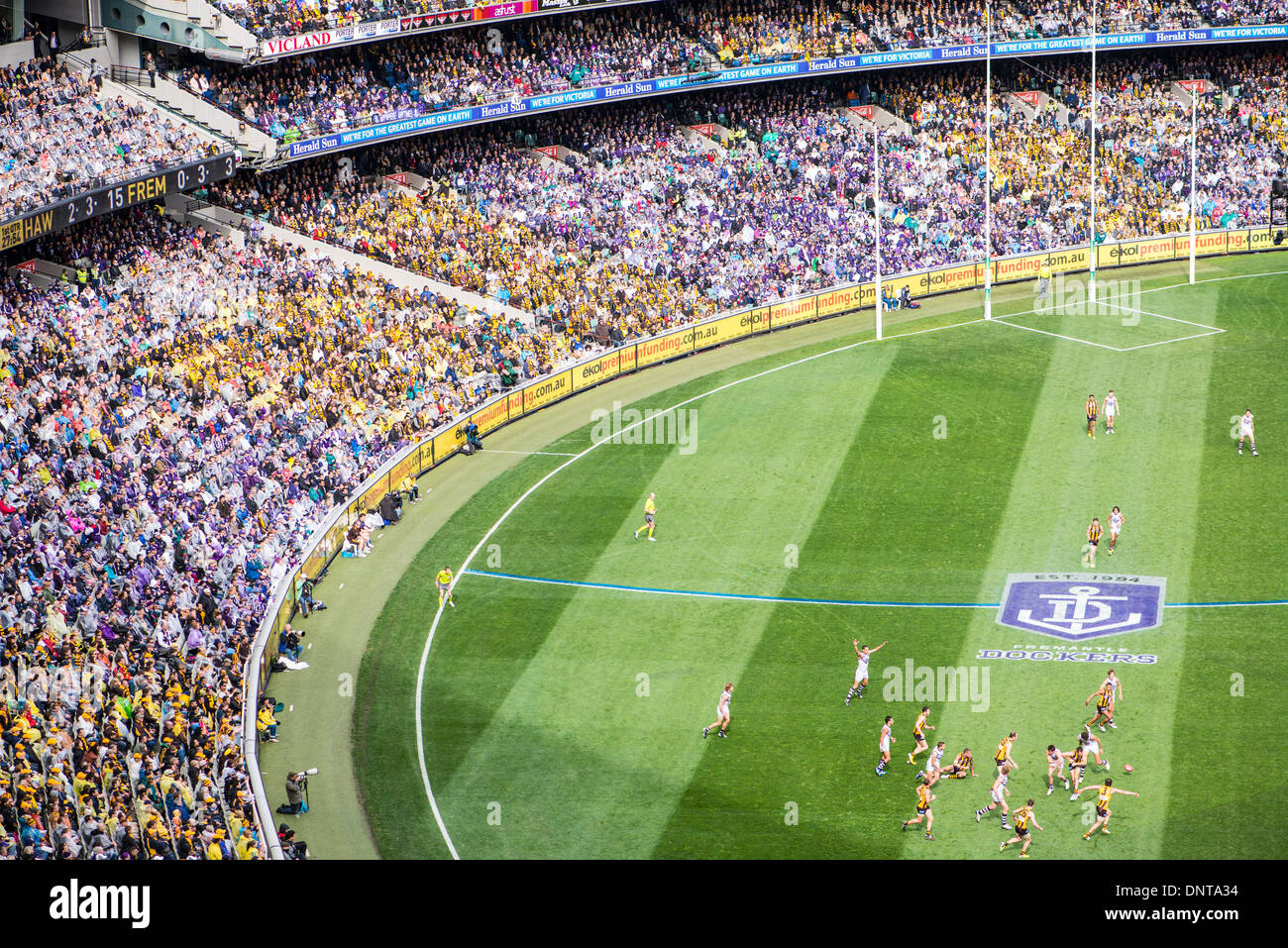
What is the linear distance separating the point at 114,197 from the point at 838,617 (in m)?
25.3

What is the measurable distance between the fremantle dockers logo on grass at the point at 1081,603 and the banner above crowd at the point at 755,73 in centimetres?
3161

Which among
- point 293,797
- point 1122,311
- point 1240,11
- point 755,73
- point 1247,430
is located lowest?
point 293,797

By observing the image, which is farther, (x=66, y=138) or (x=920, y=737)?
(x=66, y=138)

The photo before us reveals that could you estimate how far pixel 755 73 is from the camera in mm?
70250

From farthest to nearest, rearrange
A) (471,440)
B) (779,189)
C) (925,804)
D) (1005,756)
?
1. (779,189)
2. (471,440)
3. (1005,756)
4. (925,804)

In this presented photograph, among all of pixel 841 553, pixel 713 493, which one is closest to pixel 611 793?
pixel 841 553

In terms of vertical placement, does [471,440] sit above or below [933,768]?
above

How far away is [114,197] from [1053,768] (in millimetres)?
32136

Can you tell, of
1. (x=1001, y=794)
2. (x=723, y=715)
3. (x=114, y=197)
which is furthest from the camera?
(x=114, y=197)

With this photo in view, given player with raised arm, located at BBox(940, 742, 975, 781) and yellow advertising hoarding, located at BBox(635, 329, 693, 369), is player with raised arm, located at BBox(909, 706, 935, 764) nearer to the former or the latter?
player with raised arm, located at BBox(940, 742, 975, 781)

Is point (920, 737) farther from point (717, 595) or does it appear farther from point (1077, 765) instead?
point (717, 595)

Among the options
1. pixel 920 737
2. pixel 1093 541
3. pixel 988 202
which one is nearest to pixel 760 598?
pixel 920 737

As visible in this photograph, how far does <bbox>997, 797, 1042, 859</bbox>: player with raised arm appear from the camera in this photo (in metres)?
A: 28.4

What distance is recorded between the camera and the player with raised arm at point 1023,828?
28.4 m
